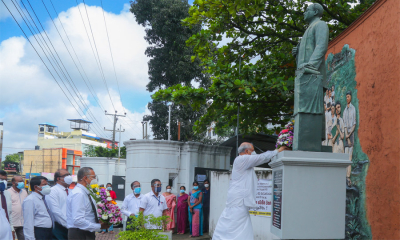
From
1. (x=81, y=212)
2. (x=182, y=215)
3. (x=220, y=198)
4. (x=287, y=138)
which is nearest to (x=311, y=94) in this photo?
(x=287, y=138)

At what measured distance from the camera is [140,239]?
6484 millimetres

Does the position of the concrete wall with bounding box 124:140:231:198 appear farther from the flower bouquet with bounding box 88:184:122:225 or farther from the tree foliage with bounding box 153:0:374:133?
the flower bouquet with bounding box 88:184:122:225

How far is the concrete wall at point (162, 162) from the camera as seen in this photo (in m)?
17.2

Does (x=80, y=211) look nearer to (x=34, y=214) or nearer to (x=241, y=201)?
(x=34, y=214)

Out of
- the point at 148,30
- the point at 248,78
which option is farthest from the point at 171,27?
the point at 248,78

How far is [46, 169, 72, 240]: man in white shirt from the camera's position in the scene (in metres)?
7.51

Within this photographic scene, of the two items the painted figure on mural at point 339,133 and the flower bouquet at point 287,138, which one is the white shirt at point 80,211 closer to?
the flower bouquet at point 287,138

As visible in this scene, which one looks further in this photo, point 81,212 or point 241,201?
point 241,201

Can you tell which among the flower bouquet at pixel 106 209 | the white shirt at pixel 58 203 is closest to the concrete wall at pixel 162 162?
the white shirt at pixel 58 203

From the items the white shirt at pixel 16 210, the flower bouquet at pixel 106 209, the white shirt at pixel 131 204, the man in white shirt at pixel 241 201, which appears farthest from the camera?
the white shirt at pixel 131 204

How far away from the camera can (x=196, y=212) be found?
47.3 feet

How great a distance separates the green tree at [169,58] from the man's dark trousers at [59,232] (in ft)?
60.8

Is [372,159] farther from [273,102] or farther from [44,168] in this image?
[44,168]

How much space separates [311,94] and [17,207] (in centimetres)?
751
